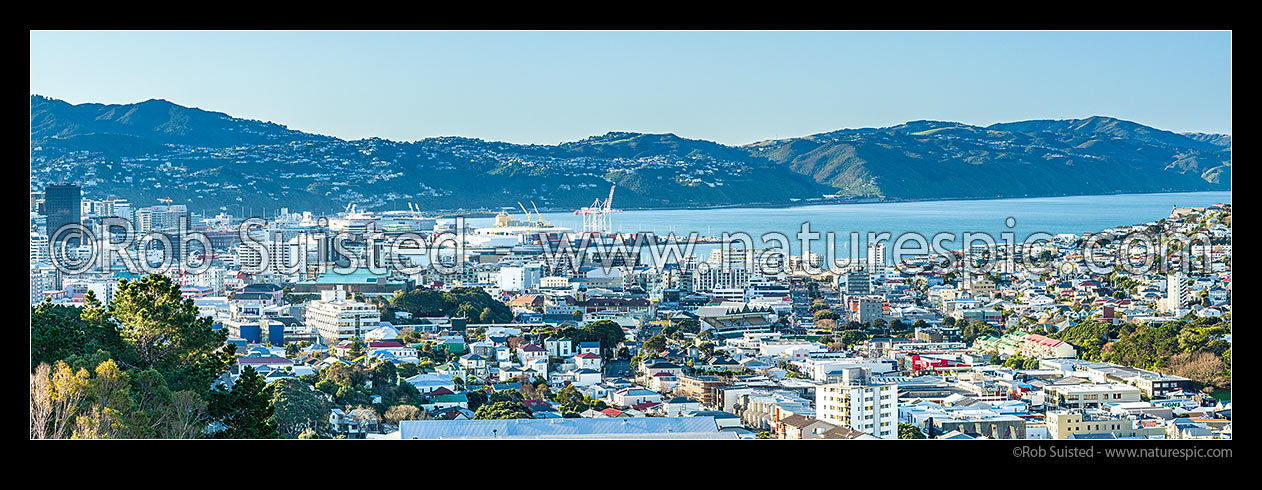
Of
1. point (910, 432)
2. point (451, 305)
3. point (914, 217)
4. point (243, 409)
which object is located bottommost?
point (910, 432)

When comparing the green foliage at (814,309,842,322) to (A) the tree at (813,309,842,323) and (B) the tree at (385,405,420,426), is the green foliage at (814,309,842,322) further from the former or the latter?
(B) the tree at (385,405,420,426)

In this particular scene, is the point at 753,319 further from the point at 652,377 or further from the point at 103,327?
the point at 103,327

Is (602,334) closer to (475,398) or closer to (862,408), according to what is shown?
(475,398)

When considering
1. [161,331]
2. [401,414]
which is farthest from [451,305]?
[161,331]

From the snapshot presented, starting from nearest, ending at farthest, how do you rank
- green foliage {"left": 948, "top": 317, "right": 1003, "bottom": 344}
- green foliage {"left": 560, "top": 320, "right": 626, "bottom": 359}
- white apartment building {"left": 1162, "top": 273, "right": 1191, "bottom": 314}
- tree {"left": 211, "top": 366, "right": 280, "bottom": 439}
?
tree {"left": 211, "top": 366, "right": 280, "bottom": 439} < green foliage {"left": 560, "top": 320, "right": 626, "bottom": 359} < green foliage {"left": 948, "top": 317, "right": 1003, "bottom": 344} < white apartment building {"left": 1162, "top": 273, "right": 1191, "bottom": 314}

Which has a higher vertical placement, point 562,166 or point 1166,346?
point 562,166

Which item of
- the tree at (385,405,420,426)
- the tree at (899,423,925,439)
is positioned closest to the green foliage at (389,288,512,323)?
the tree at (385,405,420,426)
